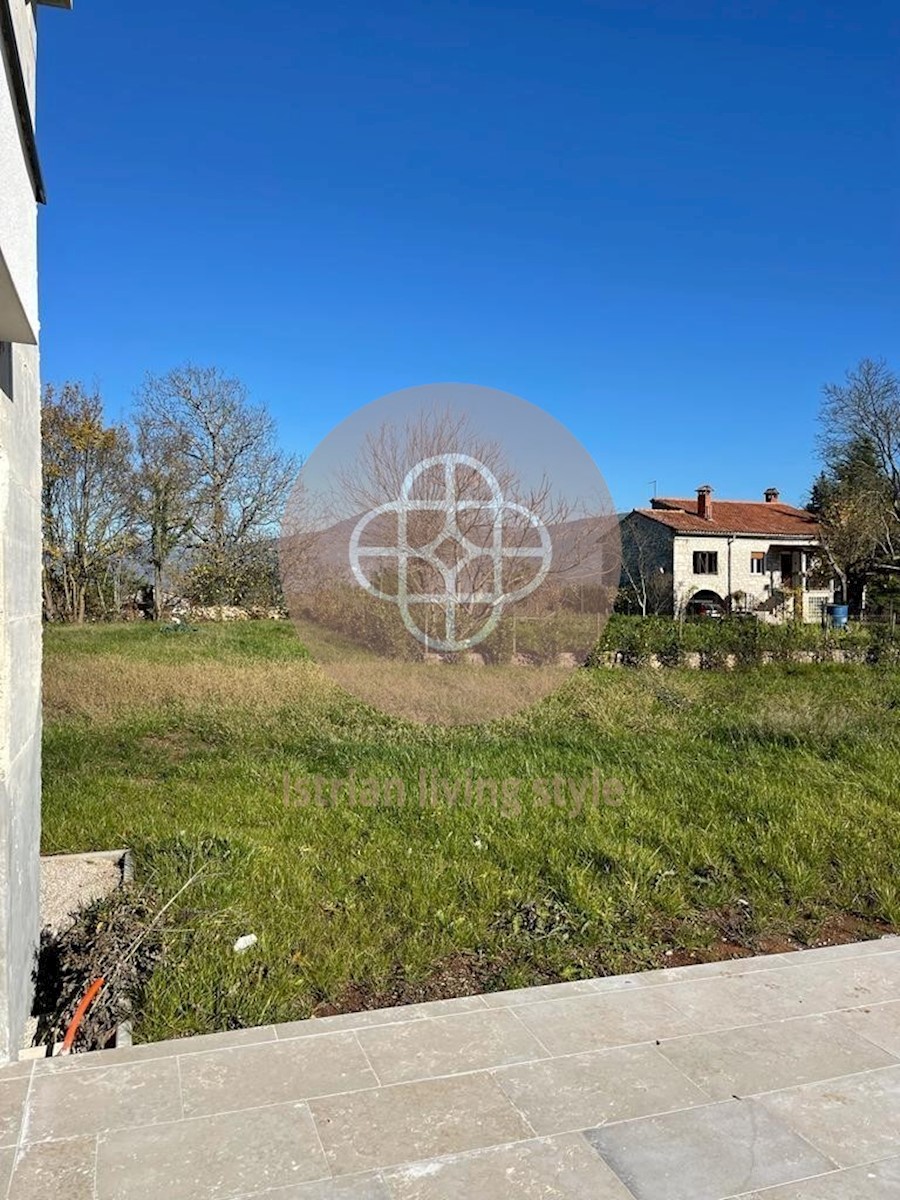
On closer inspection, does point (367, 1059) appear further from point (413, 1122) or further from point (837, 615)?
point (837, 615)

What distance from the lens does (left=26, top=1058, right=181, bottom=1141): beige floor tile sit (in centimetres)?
186

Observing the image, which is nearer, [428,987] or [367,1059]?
[367,1059]

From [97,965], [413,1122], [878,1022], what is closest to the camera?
[413,1122]

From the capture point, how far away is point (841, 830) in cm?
438

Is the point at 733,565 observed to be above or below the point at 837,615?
above

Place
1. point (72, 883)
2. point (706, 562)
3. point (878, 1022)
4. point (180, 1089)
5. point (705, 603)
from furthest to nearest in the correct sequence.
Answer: point (706, 562) → point (705, 603) → point (72, 883) → point (878, 1022) → point (180, 1089)

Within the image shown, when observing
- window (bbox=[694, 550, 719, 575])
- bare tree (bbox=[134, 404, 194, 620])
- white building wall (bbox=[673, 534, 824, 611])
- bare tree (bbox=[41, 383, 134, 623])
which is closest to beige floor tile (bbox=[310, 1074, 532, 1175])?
bare tree (bbox=[41, 383, 134, 623])

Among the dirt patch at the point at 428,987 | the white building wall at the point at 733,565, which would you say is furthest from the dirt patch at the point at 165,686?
the white building wall at the point at 733,565

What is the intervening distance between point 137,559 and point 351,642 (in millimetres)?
14430

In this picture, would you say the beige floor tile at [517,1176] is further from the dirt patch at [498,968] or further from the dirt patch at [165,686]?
the dirt patch at [165,686]

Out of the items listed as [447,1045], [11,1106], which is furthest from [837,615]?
[11,1106]

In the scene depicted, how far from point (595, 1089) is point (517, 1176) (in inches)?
15.7

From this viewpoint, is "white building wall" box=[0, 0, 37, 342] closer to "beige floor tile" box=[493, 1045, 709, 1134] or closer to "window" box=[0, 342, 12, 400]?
"window" box=[0, 342, 12, 400]

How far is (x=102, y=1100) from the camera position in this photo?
195 centimetres
